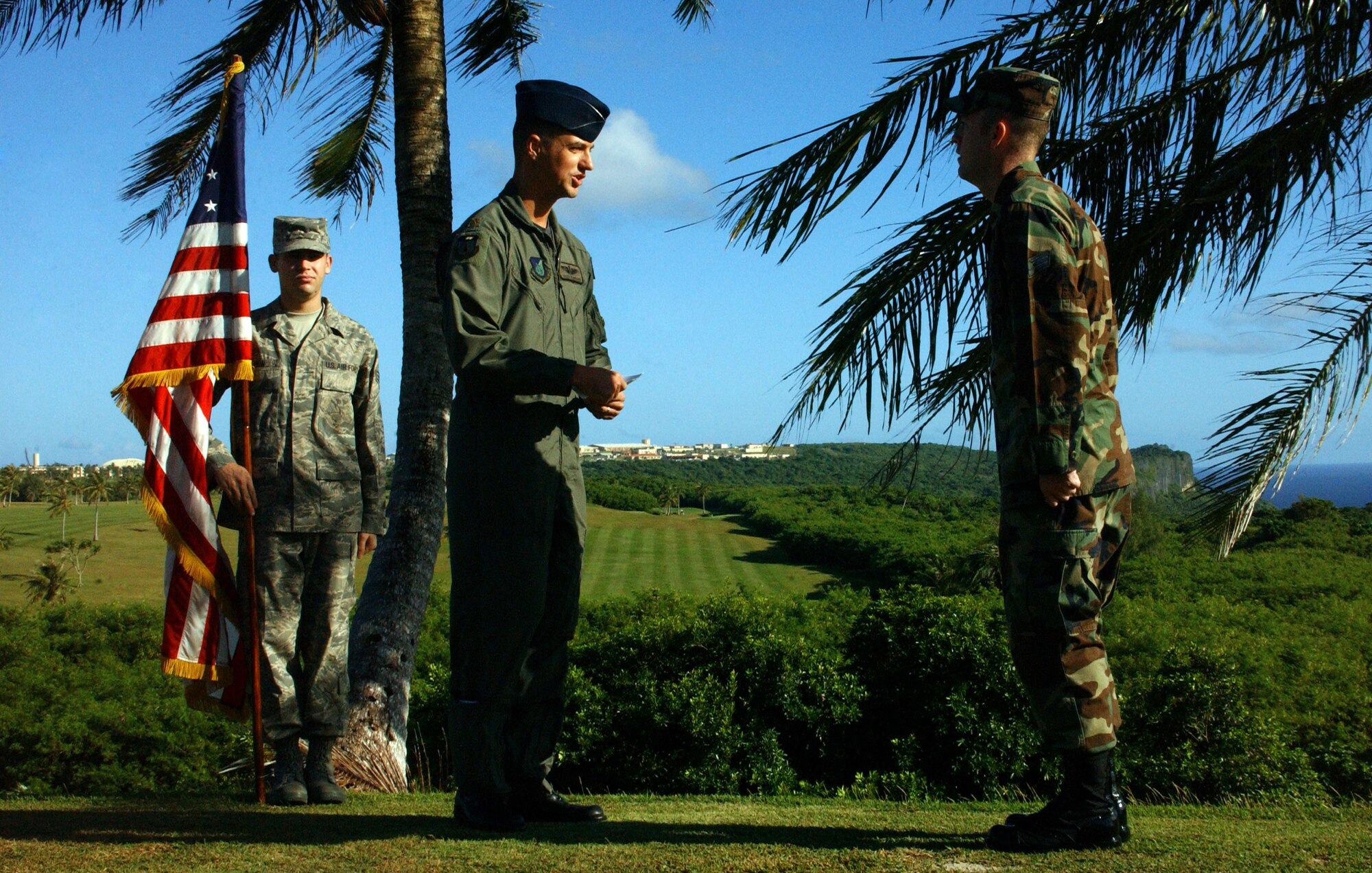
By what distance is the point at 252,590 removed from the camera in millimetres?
3809

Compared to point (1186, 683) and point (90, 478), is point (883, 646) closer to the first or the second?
point (1186, 683)

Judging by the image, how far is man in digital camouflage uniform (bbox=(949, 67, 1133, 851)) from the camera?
2.66m

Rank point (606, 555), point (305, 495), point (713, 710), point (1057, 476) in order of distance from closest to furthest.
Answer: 1. point (1057, 476)
2. point (305, 495)
3. point (713, 710)
4. point (606, 555)

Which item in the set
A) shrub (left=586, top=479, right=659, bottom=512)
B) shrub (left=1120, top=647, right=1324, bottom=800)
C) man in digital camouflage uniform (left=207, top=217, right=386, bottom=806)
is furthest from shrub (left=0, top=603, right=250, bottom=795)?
shrub (left=586, top=479, right=659, bottom=512)

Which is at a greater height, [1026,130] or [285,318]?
[1026,130]

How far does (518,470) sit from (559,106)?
1065 millimetres

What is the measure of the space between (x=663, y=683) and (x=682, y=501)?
286 ft

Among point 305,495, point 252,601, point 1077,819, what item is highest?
point 305,495

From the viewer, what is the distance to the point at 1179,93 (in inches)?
211

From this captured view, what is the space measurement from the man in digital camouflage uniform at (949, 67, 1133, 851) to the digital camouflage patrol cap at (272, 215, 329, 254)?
2.50m

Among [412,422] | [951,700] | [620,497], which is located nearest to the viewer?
[412,422]

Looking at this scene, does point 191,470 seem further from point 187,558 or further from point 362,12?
point 362,12

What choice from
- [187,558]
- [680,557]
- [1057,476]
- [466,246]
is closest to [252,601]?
[187,558]

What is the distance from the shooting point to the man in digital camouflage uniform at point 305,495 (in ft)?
12.8
